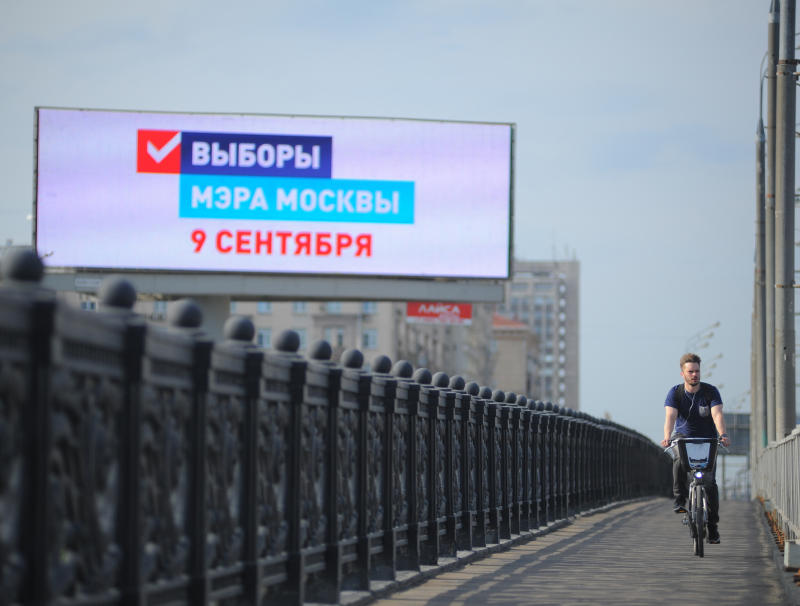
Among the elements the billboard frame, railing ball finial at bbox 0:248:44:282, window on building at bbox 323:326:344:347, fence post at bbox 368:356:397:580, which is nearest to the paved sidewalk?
fence post at bbox 368:356:397:580

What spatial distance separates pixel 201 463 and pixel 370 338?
101 metres

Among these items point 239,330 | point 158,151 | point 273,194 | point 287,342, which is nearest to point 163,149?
point 158,151

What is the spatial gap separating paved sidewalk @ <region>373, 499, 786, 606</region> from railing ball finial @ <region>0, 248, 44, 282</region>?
488 cm

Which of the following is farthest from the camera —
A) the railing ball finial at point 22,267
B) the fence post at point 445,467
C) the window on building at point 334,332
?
the window on building at point 334,332

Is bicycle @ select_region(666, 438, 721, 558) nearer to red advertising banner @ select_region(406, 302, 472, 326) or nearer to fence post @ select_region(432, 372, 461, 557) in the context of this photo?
fence post @ select_region(432, 372, 461, 557)

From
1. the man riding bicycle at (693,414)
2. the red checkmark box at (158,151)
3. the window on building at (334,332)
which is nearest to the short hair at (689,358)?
the man riding bicycle at (693,414)

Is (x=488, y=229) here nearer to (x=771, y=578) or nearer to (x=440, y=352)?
(x=771, y=578)

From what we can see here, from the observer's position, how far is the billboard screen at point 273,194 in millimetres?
47500

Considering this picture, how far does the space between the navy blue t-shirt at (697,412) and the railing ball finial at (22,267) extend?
953cm

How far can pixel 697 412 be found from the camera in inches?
550

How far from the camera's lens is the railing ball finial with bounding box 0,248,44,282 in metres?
5.24

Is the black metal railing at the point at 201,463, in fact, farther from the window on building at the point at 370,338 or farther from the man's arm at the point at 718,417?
the window on building at the point at 370,338

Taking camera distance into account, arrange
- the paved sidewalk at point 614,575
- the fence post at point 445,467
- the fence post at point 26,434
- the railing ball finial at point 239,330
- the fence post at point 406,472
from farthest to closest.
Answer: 1. the fence post at point 445,467
2. the fence post at point 406,472
3. the paved sidewalk at point 614,575
4. the railing ball finial at point 239,330
5. the fence post at point 26,434

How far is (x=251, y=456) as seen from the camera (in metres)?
7.58
